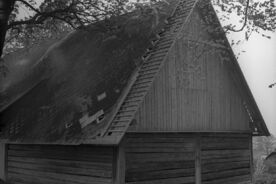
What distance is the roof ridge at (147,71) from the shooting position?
1123cm

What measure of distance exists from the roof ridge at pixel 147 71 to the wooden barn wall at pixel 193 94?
1.35 ft

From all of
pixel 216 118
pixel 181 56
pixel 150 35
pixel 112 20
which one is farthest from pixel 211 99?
pixel 112 20

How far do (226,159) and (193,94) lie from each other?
2.99 metres

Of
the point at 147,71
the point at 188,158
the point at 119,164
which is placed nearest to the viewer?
the point at 119,164

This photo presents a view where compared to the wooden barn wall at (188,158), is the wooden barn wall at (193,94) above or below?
above

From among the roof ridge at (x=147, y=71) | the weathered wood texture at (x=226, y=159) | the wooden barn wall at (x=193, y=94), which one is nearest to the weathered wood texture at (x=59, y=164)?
the roof ridge at (x=147, y=71)

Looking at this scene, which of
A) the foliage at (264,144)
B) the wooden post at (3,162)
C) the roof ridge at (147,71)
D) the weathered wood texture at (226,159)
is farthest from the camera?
the foliage at (264,144)

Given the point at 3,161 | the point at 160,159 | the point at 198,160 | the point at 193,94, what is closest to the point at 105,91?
the point at 160,159

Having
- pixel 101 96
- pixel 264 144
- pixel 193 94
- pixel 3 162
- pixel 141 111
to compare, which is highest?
pixel 264 144

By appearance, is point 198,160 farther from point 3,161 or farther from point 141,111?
point 3,161

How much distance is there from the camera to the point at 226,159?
51.6 ft

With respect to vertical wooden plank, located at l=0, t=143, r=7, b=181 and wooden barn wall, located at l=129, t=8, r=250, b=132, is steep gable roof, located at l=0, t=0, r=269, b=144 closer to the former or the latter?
wooden barn wall, located at l=129, t=8, r=250, b=132

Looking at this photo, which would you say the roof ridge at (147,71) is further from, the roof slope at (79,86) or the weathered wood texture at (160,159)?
the weathered wood texture at (160,159)

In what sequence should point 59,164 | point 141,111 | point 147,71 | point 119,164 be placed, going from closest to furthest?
point 119,164
point 141,111
point 147,71
point 59,164
